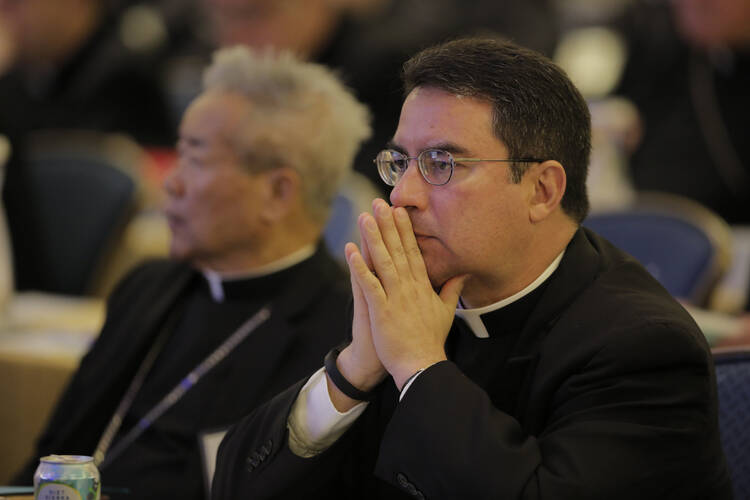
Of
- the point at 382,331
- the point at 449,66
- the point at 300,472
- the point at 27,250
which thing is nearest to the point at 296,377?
the point at 300,472

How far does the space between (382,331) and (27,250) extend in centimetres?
333

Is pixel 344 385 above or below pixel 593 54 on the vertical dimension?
above

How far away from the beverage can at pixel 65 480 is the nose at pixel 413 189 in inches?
28.0

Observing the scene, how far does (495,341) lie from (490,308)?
0.07 meters

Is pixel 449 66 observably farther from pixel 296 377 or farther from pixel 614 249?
pixel 296 377

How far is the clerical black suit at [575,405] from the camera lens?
178 cm

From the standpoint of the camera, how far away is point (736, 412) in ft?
7.30

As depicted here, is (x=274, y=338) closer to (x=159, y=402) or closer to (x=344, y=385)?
(x=159, y=402)

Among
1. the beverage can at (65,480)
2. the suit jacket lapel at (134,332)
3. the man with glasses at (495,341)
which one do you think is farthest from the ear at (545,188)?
the suit jacket lapel at (134,332)

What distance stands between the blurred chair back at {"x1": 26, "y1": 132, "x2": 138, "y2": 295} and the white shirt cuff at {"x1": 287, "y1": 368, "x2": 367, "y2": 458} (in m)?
3.06

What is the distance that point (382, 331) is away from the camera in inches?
77.7

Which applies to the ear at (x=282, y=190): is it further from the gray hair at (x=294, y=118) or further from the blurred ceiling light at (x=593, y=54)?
the blurred ceiling light at (x=593, y=54)

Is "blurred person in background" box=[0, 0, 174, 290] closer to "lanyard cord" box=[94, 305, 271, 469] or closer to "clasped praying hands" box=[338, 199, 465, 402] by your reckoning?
"lanyard cord" box=[94, 305, 271, 469]

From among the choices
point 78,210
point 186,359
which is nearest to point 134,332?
point 186,359
